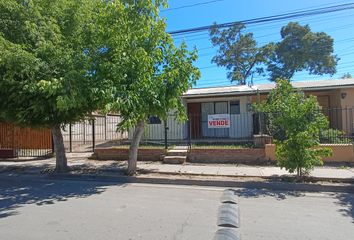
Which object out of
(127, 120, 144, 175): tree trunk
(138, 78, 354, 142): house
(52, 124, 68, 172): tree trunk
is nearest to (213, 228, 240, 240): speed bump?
(127, 120, 144, 175): tree trunk

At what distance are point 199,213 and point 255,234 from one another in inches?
60.3

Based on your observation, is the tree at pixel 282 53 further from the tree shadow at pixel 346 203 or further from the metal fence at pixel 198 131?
the tree shadow at pixel 346 203

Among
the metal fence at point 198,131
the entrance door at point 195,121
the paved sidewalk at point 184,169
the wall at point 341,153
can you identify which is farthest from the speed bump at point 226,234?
the entrance door at point 195,121

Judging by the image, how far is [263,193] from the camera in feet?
28.8

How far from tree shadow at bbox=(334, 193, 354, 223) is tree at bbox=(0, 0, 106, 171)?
6.56 metres

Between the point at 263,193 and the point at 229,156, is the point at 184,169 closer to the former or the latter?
the point at 229,156

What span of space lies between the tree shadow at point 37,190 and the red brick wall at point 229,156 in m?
4.27

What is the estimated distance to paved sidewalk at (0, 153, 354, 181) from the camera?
1064 cm

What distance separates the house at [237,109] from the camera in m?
17.4

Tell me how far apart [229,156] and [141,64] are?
544 centimetres

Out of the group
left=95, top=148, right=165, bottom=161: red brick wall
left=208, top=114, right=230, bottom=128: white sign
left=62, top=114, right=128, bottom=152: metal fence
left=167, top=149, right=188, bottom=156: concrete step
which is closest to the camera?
left=167, top=149, right=188, bottom=156: concrete step

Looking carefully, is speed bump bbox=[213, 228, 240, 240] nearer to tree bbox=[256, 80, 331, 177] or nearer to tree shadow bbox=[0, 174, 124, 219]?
tree shadow bbox=[0, 174, 124, 219]

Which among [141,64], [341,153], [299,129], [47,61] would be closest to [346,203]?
[299,129]

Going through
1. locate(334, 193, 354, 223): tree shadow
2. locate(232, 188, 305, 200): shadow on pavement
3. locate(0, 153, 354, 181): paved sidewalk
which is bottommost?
locate(334, 193, 354, 223): tree shadow
